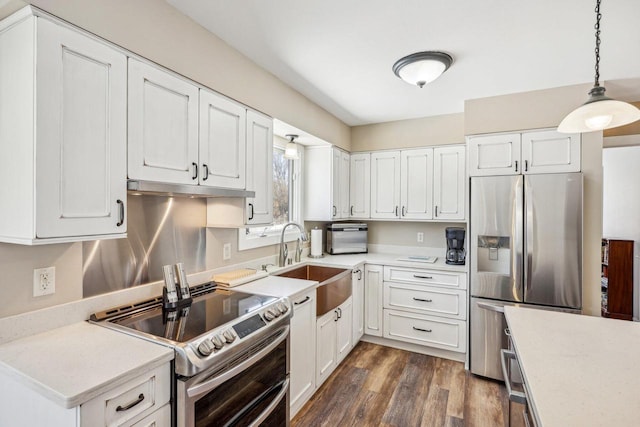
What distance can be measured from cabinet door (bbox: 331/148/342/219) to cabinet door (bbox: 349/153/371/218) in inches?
12.0

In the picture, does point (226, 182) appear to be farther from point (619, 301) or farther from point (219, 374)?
point (619, 301)

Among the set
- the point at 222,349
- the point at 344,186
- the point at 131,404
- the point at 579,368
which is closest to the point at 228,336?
the point at 222,349

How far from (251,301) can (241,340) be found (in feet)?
1.29

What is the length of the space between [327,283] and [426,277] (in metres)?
1.17

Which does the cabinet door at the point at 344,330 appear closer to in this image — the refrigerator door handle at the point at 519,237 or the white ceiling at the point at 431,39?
the refrigerator door handle at the point at 519,237

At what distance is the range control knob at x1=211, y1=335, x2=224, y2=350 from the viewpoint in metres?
1.27

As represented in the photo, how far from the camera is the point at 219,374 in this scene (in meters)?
1.28

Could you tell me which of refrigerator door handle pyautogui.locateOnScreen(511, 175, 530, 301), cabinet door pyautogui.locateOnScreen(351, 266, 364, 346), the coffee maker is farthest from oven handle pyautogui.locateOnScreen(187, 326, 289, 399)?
the coffee maker

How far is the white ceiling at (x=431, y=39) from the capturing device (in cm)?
164

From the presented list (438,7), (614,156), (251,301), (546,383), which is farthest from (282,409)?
(614,156)

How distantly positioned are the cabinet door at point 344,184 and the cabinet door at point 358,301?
75 centimetres

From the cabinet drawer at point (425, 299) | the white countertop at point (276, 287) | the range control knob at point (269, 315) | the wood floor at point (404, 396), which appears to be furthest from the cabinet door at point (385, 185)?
the range control knob at point (269, 315)

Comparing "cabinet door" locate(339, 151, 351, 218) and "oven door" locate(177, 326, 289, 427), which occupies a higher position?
"cabinet door" locate(339, 151, 351, 218)

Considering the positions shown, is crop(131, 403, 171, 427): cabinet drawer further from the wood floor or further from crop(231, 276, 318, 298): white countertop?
the wood floor
